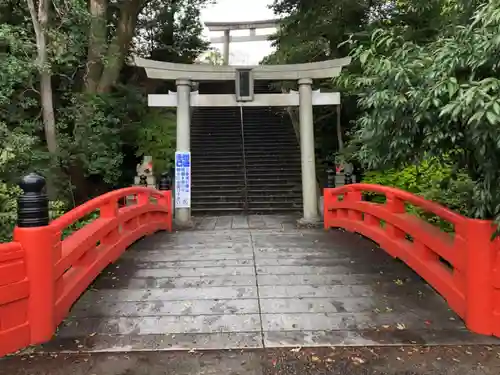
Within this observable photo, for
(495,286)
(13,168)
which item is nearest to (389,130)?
(495,286)

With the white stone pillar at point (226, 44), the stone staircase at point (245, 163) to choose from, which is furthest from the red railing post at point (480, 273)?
the white stone pillar at point (226, 44)

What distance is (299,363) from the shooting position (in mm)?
3018

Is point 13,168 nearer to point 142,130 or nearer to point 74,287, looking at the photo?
point 142,130

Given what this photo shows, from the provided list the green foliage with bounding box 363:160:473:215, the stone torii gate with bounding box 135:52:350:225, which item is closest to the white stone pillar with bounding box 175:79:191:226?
the stone torii gate with bounding box 135:52:350:225

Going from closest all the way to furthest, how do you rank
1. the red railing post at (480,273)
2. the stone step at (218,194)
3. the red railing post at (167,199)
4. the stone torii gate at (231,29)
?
the red railing post at (480,273), the red railing post at (167,199), the stone step at (218,194), the stone torii gate at (231,29)

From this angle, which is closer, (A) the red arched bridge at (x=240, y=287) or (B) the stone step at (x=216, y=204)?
(A) the red arched bridge at (x=240, y=287)

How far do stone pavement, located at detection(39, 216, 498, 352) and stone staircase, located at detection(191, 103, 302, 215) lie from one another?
19.5ft

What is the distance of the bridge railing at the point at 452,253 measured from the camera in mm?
3375

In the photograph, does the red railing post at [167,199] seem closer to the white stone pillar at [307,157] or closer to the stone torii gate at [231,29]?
the white stone pillar at [307,157]

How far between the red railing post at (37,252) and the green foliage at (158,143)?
838 centimetres

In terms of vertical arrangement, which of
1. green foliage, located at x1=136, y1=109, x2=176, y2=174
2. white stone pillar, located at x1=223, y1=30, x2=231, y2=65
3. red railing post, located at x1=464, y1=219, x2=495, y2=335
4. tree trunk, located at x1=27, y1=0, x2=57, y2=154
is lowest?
red railing post, located at x1=464, y1=219, x2=495, y2=335

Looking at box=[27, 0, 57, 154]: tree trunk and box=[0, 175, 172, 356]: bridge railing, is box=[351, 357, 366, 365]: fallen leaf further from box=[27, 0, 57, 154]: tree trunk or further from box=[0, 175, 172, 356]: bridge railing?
box=[27, 0, 57, 154]: tree trunk

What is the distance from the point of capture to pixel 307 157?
32.0 ft

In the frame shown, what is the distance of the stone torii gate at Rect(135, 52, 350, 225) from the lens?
9.59 meters
